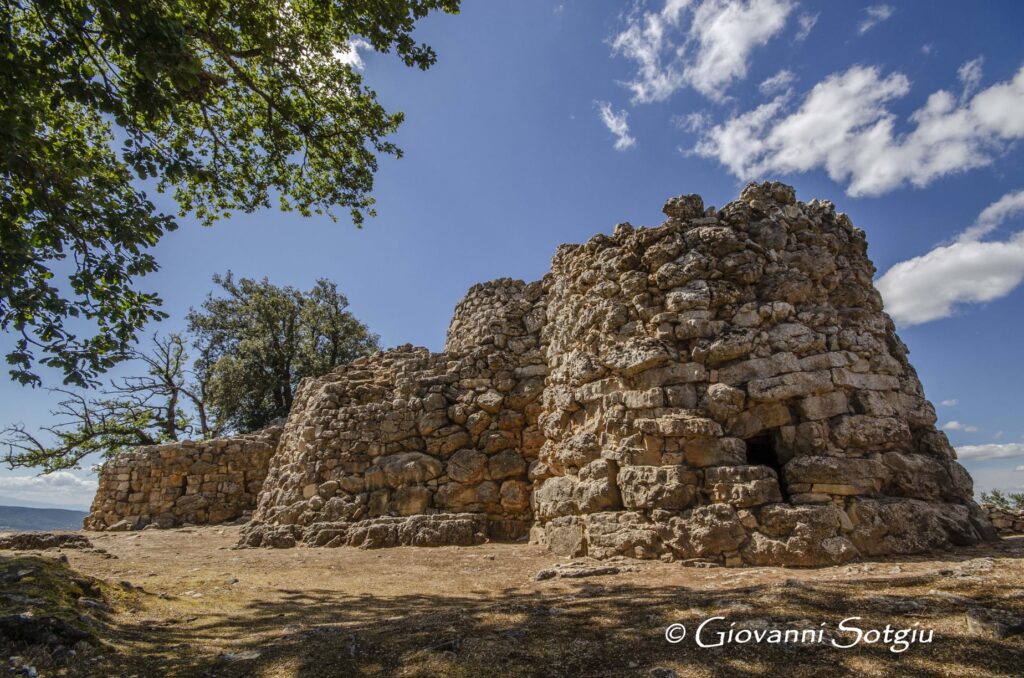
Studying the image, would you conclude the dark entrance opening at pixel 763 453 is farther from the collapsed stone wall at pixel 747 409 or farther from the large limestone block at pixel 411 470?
the large limestone block at pixel 411 470

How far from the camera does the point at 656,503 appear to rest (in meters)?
6.40

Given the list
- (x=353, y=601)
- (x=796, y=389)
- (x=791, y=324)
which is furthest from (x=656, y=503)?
(x=353, y=601)

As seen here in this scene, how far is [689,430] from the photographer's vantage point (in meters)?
6.54

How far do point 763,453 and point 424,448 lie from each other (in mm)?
6021

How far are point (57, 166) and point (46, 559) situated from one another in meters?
3.53

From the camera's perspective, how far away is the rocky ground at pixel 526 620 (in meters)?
2.75

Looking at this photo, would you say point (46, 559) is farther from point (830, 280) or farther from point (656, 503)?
point (830, 280)

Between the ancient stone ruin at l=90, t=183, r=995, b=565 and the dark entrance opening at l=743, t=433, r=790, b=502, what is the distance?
0.03m

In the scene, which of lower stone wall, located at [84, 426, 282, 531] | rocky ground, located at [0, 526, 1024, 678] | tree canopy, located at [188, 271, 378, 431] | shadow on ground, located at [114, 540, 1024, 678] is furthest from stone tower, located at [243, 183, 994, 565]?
tree canopy, located at [188, 271, 378, 431]

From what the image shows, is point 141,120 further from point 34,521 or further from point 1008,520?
point 34,521

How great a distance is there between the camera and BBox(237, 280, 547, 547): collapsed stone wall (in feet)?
30.9

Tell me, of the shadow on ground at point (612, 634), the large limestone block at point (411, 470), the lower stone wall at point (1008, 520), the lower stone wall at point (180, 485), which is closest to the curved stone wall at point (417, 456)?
the large limestone block at point (411, 470)

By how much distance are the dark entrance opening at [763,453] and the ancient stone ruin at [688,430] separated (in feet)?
0.09

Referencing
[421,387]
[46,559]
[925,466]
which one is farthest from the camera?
[421,387]
